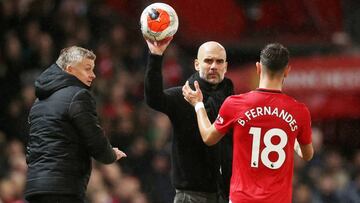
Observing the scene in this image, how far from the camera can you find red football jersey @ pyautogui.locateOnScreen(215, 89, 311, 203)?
7.16 m

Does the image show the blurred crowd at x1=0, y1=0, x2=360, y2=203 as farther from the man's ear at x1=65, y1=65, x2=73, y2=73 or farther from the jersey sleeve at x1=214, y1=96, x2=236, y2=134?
the jersey sleeve at x1=214, y1=96, x2=236, y2=134

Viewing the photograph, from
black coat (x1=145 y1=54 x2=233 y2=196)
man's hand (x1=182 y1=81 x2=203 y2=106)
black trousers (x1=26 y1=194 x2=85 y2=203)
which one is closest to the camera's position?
black trousers (x1=26 y1=194 x2=85 y2=203)

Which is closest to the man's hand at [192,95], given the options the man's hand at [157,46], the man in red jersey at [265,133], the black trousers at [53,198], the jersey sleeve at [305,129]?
the man's hand at [157,46]

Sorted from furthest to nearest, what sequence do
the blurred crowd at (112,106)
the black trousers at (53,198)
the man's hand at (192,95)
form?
the blurred crowd at (112,106)
the man's hand at (192,95)
the black trousers at (53,198)

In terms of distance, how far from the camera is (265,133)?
7172 millimetres

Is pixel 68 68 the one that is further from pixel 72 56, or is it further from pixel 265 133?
pixel 265 133

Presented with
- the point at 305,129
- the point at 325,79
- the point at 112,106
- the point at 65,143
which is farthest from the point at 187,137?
the point at 325,79

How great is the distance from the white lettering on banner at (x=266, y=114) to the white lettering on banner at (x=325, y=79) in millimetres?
7686

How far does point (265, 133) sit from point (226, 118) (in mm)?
271

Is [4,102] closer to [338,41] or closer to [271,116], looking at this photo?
[338,41]

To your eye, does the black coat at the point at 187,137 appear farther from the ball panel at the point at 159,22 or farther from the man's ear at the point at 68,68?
the man's ear at the point at 68,68

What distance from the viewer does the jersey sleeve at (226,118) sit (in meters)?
7.22

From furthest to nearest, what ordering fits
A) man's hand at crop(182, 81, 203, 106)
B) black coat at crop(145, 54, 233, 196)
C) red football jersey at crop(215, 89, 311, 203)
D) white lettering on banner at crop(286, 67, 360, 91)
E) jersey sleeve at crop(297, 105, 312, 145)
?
white lettering on banner at crop(286, 67, 360, 91)
black coat at crop(145, 54, 233, 196)
man's hand at crop(182, 81, 203, 106)
jersey sleeve at crop(297, 105, 312, 145)
red football jersey at crop(215, 89, 311, 203)

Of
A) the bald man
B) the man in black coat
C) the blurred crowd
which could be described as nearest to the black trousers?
the man in black coat
